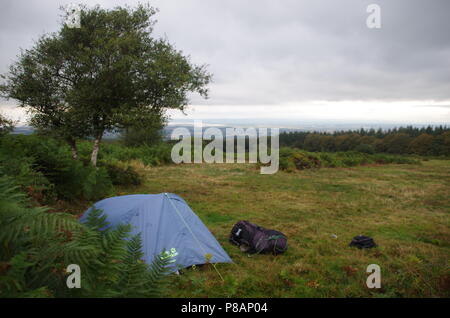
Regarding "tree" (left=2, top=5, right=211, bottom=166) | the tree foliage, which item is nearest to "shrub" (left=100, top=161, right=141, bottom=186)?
"tree" (left=2, top=5, right=211, bottom=166)

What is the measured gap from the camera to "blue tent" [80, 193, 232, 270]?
554cm

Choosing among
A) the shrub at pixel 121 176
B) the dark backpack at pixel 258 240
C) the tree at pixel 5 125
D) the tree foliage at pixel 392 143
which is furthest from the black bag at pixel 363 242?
the tree foliage at pixel 392 143

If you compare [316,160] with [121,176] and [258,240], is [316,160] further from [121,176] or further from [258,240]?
[258,240]

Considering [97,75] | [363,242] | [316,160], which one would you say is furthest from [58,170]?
[316,160]

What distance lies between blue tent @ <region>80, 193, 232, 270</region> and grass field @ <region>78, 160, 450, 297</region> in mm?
355

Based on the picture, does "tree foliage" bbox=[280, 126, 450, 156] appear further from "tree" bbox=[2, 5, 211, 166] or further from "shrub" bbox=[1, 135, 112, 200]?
"shrub" bbox=[1, 135, 112, 200]

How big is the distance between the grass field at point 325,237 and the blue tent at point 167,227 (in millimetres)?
355

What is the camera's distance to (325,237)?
770 cm

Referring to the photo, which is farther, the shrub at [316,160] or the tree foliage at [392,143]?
the tree foliage at [392,143]

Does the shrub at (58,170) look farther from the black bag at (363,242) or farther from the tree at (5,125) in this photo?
the black bag at (363,242)

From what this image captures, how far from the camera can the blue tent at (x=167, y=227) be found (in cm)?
554

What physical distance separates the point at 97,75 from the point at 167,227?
7793 mm

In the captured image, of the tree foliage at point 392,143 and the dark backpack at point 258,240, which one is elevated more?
the tree foliage at point 392,143
